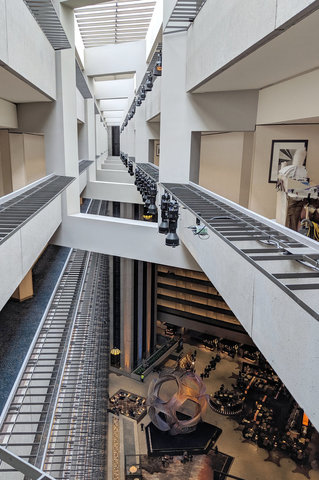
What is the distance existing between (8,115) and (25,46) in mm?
3469

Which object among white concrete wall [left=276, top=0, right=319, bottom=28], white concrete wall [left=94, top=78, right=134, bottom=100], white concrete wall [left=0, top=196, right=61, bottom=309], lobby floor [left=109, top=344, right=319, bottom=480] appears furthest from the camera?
white concrete wall [left=94, top=78, right=134, bottom=100]

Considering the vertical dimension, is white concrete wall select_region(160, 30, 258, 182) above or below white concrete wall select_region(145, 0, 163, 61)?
below

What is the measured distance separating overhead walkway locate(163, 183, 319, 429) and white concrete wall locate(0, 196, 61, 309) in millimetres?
2421

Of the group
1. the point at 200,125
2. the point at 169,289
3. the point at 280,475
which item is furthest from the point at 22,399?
the point at 169,289

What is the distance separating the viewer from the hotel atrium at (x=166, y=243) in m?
Result: 3.81

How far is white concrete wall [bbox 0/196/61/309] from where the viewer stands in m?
4.32

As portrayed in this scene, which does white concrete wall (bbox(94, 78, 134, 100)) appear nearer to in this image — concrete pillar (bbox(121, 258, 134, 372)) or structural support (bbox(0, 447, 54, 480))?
concrete pillar (bbox(121, 258, 134, 372))

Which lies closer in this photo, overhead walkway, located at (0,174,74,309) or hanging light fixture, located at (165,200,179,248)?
overhead walkway, located at (0,174,74,309)

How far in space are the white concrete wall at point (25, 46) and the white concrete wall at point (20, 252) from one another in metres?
2.43

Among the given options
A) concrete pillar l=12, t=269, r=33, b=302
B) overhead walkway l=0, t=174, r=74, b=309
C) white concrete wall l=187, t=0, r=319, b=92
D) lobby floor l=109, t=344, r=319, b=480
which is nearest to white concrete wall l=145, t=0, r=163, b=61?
white concrete wall l=187, t=0, r=319, b=92

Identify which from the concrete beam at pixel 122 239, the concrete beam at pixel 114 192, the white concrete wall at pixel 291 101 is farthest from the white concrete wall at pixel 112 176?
the white concrete wall at pixel 291 101

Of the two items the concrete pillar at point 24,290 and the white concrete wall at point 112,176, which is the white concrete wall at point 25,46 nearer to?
the concrete pillar at point 24,290

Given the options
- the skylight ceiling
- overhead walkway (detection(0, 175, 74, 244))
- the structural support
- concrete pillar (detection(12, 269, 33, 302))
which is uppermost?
the skylight ceiling

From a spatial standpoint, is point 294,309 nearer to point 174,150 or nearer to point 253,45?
point 253,45
